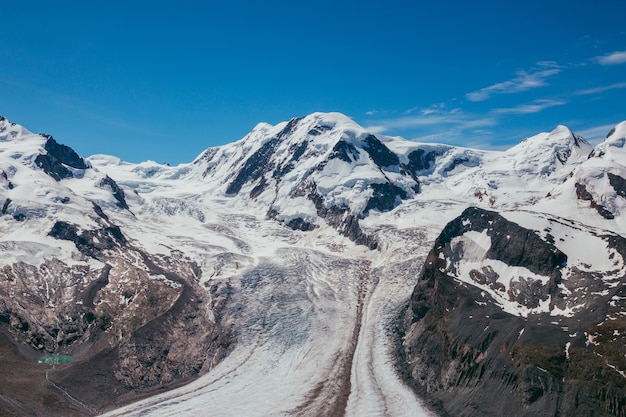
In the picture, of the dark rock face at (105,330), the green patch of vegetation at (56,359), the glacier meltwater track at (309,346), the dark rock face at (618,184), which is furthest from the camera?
the dark rock face at (618,184)

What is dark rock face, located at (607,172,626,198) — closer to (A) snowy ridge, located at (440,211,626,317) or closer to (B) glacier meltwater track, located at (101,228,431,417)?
(A) snowy ridge, located at (440,211,626,317)

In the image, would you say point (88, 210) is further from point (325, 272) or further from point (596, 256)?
point (596, 256)

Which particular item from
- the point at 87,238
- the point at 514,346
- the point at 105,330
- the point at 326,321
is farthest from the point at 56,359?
the point at 514,346

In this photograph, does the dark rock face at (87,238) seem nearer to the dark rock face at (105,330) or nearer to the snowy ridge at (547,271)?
the dark rock face at (105,330)

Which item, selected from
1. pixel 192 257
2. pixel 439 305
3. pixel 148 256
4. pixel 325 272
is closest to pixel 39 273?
pixel 148 256

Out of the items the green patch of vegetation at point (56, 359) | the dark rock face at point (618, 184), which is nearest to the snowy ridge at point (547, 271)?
the dark rock face at point (618, 184)
